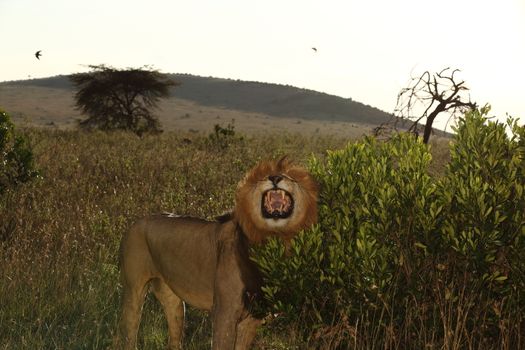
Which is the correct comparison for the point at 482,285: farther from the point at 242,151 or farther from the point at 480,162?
the point at 242,151

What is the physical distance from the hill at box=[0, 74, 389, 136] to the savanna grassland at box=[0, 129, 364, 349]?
53.5 meters

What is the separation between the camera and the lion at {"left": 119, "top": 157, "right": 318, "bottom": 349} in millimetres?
4117

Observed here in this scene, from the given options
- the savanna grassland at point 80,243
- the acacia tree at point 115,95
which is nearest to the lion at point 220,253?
the savanna grassland at point 80,243

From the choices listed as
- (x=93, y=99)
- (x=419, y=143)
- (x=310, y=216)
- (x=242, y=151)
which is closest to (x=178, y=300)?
(x=310, y=216)

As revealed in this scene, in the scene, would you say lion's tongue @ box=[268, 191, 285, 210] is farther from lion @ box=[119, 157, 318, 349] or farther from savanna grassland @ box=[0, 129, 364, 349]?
savanna grassland @ box=[0, 129, 364, 349]

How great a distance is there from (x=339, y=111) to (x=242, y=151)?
81858mm

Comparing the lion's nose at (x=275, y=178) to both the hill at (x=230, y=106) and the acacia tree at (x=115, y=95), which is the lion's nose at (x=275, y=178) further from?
the hill at (x=230, y=106)

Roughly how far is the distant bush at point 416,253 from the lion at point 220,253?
0.82ft

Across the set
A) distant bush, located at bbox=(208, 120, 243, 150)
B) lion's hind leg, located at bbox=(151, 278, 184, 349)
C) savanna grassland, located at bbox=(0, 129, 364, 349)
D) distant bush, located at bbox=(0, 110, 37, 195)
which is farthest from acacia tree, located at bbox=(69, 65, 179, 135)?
lion's hind leg, located at bbox=(151, 278, 184, 349)

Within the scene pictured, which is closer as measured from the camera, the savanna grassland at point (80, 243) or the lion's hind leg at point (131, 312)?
the lion's hind leg at point (131, 312)

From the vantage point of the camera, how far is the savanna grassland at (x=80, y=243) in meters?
6.00

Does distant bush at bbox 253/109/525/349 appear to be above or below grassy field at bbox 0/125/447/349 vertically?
above

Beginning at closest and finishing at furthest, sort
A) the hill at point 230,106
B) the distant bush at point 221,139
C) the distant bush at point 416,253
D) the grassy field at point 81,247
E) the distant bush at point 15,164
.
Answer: the distant bush at point 416,253 → the grassy field at point 81,247 → the distant bush at point 15,164 → the distant bush at point 221,139 → the hill at point 230,106

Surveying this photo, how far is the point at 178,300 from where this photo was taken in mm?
5312
